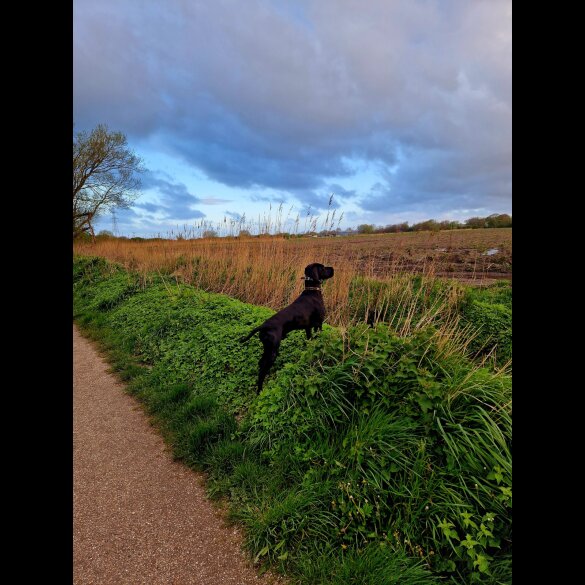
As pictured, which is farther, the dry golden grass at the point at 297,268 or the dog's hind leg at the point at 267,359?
the dry golden grass at the point at 297,268

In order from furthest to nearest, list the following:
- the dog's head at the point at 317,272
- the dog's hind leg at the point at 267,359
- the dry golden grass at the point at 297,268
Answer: the dry golden grass at the point at 297,268 → the dog's head at the point at 317,272 → the dog's hind leg at the point at 267,359

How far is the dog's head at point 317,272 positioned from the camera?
422 centimetres

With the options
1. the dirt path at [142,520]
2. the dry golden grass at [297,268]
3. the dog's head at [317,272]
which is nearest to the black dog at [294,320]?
the dog's head at [317,272]

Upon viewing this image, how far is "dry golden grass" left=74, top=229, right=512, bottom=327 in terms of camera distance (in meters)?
5.82

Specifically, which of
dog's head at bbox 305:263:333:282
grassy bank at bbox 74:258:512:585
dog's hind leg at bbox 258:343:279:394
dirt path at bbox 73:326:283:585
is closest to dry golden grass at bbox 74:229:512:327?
dog's head at bbox 305:263:333:282

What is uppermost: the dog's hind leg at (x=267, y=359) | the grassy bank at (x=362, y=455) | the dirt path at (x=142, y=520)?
the dog's hind leg at (x=267, y=359)

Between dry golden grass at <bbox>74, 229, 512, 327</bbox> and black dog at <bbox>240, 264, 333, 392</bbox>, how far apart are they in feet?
3.34

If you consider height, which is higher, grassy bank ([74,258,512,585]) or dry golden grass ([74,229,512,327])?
dry golden grass ([74,229,512,327])

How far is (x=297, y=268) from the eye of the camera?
713 centimetres

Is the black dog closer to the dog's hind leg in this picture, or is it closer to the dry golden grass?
the dog's hind leg

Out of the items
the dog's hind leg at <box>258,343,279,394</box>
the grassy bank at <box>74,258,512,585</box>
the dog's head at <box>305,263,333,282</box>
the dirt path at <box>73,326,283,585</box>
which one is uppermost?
the dog's head at <box>305,263,333,282</box>

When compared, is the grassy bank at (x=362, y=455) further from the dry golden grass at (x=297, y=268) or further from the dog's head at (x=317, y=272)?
the dry golden grass at (x=297, y=268)
